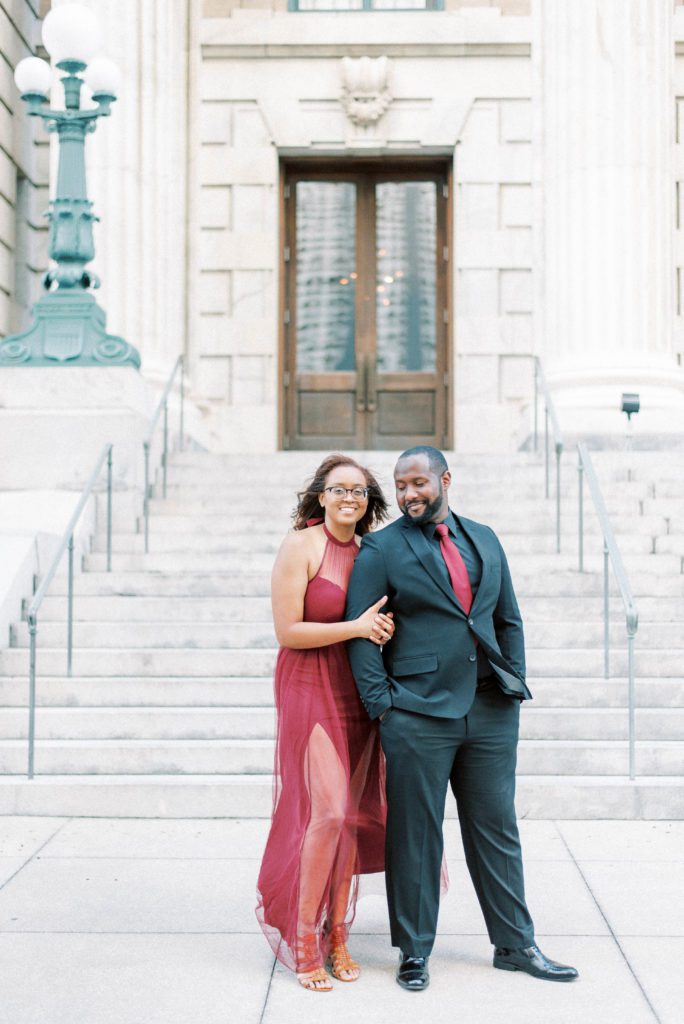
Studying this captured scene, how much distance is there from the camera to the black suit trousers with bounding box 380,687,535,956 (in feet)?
13.6

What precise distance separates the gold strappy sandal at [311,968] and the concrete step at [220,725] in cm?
309

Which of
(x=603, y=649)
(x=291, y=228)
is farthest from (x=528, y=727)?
(x=291, y=228)

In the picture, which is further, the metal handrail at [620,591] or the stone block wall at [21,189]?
the stone block wall at [21,189]

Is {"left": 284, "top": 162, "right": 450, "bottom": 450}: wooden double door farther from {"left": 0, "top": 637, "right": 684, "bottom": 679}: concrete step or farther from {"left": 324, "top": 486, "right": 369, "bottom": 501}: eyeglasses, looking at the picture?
{"left": 324, "top": 486, "right": 369, "bottom": 501}: eyeglasses

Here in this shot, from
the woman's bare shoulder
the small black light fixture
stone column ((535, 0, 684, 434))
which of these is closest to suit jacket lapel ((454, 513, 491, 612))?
the woman's bare shoulder

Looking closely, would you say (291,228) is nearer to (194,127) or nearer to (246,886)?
(194,127)

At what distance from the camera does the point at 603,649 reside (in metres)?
8.09

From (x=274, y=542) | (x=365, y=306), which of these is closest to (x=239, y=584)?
(x=274, y=542)

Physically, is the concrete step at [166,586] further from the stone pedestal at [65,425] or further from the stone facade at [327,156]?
the stone facade at [327,156]

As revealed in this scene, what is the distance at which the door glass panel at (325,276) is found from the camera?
1575 centimetres

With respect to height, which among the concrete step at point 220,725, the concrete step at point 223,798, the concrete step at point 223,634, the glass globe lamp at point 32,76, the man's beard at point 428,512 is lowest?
the concrete step at point 223,798

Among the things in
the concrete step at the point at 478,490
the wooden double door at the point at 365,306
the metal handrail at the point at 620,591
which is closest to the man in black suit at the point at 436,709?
the metal handrail at the point at 620,591
